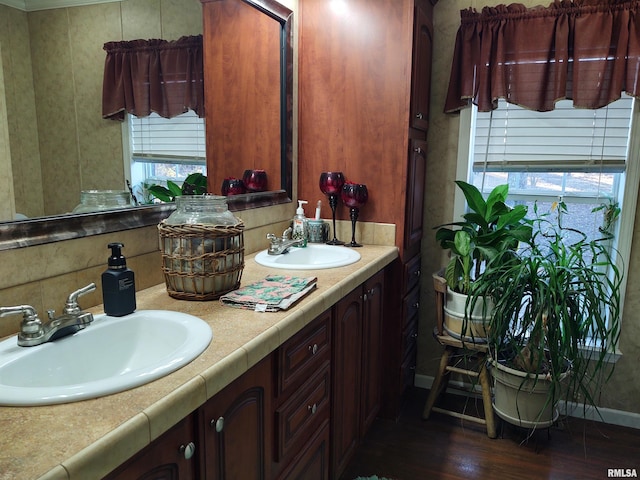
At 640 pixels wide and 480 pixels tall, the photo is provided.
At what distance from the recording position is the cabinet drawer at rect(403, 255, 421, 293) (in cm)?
249

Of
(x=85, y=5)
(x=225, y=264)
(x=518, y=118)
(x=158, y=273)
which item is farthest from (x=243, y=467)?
(x=518, y=118)

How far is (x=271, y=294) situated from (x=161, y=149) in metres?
0.63

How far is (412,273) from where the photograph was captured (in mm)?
2635

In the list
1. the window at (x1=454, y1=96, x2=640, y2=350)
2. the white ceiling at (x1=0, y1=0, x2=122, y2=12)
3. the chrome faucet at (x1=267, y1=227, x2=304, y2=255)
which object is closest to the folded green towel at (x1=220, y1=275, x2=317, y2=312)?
the chrome faucet at (x1=267, y1=227, x2=304, y2=255)

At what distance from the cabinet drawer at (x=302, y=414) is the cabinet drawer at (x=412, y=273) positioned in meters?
0.92

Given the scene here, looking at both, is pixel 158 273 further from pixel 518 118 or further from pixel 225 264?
pixel 518 118

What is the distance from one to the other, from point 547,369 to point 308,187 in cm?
146

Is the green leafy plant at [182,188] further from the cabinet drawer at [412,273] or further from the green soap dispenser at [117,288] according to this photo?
the cabinet drawer at [412,273]

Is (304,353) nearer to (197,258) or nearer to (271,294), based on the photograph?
(271,294)

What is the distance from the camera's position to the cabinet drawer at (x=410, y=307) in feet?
8.30

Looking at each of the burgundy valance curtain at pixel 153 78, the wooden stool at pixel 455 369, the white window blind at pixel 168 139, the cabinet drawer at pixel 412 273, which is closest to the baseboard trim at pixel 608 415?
the wooden stool at pixel 455 369

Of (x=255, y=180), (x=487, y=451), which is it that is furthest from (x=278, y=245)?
(x=487, y=451)

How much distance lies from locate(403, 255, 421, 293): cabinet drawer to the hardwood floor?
2.32 feet

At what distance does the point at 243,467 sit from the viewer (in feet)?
3.91
